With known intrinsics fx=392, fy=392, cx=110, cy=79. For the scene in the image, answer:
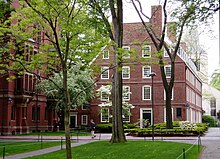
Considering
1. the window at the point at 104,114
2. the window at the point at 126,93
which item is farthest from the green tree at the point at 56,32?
the window at the point at 104,114

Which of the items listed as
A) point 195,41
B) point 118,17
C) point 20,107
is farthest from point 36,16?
point 195,41

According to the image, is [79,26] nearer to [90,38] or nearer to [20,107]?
[90,38]

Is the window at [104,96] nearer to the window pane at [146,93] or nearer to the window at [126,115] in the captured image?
the window at [126,115]

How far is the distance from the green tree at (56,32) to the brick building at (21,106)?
78.2 ft

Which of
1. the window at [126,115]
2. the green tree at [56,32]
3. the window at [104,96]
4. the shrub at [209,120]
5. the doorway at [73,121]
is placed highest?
the green tree at [56,32]

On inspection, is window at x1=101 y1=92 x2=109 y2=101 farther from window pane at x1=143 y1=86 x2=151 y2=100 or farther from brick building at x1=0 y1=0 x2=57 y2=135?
brick building at x1=0 y1=0 x2=57 y2=135

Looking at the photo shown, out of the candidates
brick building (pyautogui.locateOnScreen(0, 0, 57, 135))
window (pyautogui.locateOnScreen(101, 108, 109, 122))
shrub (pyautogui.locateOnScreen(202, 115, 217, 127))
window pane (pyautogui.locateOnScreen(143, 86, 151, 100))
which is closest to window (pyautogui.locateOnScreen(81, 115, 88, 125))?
→ window (pyautogui.locateOnScreen(101, 108, 109, 122))

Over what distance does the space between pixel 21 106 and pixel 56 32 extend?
28.8m

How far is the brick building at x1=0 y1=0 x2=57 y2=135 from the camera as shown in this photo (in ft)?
128

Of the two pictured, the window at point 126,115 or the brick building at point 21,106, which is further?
the window at point 126,115

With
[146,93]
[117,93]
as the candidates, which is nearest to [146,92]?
[146,93]

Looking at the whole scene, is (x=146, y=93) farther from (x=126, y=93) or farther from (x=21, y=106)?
(x=21, y=106)

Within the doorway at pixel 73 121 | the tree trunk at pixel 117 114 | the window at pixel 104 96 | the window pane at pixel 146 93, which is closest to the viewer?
the tree trunk at pixel 117 114

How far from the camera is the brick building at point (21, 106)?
3900 cm
